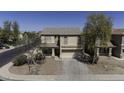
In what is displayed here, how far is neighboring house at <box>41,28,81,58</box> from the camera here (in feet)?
83.6

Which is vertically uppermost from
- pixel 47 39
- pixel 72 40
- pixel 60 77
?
pixel 47 39

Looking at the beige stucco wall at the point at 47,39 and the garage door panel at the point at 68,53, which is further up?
the beige stucco wall at the point at 47,39

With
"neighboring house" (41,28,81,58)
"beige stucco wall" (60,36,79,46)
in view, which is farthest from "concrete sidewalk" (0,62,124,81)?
"beige stucco wall" (60,36,79,46)

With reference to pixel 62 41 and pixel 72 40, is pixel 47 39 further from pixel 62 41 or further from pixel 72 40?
pixel 72 40

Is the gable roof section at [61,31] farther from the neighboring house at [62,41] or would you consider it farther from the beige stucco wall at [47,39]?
the beige stucco wall at [47,39]

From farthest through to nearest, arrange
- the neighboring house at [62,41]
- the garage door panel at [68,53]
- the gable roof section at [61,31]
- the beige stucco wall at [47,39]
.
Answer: the beige stucco wall at [47,39], the garage door panel at [68,53], the gable roof section at [61,31], the neighboring house at [62,41]

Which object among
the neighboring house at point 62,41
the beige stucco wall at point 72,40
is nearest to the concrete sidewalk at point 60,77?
the neighboring house at point 62,41

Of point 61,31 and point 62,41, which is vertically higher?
point 61,31

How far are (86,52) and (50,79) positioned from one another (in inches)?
524

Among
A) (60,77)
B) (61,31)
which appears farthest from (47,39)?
(60,77)

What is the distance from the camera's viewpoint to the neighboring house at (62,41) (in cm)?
2548

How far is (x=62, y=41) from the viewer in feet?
83.8

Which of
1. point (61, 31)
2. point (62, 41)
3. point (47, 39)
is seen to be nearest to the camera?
point (62, 41)

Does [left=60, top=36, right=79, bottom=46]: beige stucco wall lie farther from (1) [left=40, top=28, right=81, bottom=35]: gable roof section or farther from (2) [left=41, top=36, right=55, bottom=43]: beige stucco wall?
(2) [left=41, top=36, right=55, bottom=43]: beige stucco wall
